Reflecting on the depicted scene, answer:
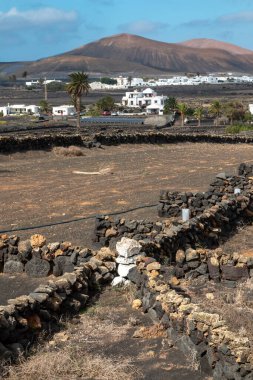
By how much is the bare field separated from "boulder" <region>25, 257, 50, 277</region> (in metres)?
3.29

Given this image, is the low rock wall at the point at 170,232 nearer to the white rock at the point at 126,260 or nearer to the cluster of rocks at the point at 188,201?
the white rock at the point at 126,260

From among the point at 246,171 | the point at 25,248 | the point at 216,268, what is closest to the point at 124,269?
the point at 216,268

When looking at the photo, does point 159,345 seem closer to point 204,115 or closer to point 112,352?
point 112,352

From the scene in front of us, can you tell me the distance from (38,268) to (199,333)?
5132mm

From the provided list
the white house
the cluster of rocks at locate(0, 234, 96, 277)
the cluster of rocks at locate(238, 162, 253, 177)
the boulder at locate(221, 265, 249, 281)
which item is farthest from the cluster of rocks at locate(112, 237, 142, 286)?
the white house

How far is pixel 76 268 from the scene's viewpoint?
486 inches

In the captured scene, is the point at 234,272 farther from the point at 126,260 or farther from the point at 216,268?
the point at 126,260

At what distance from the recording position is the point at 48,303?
10703mm

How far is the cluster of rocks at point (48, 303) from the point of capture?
9578 millimetres

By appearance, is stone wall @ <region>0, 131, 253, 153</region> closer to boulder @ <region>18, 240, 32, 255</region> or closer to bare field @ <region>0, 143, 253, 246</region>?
bare field @ <region>0, 143, 253, 246</region>

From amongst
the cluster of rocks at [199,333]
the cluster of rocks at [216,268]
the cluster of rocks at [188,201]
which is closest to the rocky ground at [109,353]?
the cluster of rocks at [199,333]

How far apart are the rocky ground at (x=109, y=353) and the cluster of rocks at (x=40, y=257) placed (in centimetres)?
189

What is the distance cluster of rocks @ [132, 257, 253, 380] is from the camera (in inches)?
333

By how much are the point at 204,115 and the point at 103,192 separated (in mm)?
90382
